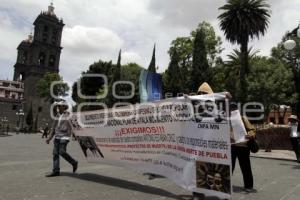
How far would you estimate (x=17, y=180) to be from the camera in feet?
27.2

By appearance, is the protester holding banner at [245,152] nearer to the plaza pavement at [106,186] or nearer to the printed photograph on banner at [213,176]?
the plaza pavement at [106,186]

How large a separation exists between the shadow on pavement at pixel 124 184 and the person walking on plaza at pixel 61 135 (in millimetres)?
396

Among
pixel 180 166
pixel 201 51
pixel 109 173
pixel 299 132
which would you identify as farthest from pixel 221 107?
pixel 201 51

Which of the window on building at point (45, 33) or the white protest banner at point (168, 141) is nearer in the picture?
the white protest banner at point (168, 141)

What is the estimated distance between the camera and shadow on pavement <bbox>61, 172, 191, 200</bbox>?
7.17m

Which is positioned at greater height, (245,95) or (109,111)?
(245,95)

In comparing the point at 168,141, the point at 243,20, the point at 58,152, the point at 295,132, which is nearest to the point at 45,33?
the point at 243,20

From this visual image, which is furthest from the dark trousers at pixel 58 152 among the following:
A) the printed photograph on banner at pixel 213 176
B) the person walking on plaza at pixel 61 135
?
the printed photograph on banner at pixel 213 176

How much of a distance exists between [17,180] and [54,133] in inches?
62.6

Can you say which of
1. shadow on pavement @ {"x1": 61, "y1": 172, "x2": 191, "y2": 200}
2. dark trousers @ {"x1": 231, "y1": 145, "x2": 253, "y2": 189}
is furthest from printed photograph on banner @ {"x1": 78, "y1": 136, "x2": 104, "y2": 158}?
dark trousers @ {"x1": 231, "y1": 145, "x2": 253, "y2": 189}

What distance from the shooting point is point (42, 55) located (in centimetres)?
10219

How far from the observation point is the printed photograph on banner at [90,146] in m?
9.22

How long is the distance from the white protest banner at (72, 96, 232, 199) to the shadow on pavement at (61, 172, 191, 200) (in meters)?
0.32

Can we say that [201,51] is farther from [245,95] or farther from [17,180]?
[17,180]
